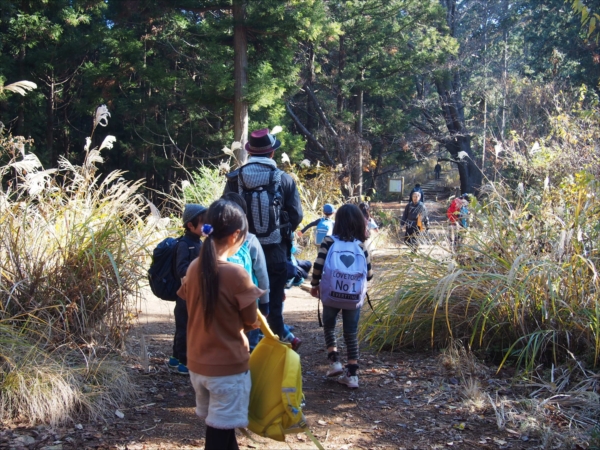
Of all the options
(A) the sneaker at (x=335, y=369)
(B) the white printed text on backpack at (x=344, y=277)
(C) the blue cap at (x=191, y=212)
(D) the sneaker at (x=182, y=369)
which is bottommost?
(A) the sneaker at (x=335, y=369)

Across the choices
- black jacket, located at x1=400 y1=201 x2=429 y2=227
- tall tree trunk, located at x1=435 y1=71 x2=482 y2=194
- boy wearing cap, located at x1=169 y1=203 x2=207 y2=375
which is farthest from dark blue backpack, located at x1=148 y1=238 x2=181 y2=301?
tall tree trunk, located at x1=435 y1=71 x2=482 y2=194

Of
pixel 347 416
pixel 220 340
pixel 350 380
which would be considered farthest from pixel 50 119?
pixel 220 340

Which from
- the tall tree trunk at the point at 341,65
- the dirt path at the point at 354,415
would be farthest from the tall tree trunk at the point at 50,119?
the dirt path at the point at 354,415

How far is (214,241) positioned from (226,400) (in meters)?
0.77

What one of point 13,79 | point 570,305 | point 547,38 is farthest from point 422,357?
point 547,38

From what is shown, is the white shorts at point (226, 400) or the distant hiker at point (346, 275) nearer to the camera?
the white shorts at point (226, 400)

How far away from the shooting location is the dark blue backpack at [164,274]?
451cm

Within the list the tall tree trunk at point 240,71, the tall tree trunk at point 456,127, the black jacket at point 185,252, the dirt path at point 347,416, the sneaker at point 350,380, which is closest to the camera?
the dirt path at point 347,416

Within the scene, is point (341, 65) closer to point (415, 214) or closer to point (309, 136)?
point (309, 136)

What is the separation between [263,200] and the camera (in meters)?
4.84

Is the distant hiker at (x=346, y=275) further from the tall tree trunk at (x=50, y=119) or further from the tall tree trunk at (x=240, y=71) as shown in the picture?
the tall tree trunk at (x=50, y=119)

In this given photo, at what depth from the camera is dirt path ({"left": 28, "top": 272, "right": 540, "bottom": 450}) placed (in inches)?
150

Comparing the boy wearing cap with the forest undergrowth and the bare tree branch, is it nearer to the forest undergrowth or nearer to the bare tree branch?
the forest undergrowth

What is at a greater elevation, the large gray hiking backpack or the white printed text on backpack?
the large gray hiking backpack
